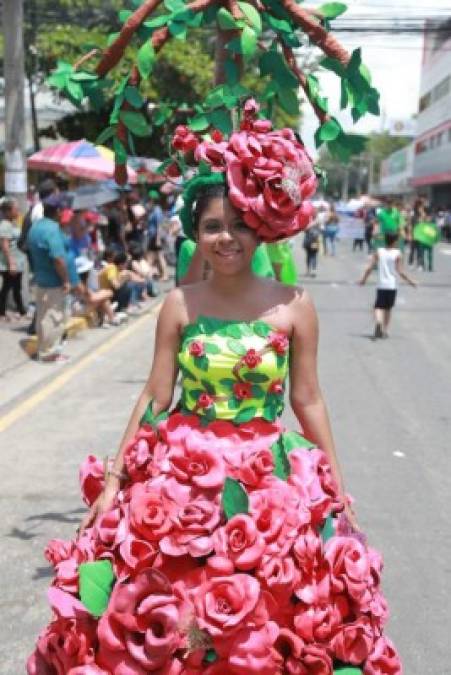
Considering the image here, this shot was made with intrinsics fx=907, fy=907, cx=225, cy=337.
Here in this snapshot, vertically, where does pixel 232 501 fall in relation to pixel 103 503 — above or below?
above

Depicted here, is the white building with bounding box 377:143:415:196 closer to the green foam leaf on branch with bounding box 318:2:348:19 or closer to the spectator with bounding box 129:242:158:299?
the spectator with bounding box 129:242:158:299

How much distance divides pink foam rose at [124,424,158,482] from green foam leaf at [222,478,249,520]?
306 millimetres

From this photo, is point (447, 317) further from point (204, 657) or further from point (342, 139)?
point (204, 657)

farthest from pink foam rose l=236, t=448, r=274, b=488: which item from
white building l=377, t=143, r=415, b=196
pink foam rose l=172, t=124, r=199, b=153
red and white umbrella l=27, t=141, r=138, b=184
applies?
white building l=377, t=143, r=415, b=196

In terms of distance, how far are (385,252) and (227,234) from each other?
31.5 ft

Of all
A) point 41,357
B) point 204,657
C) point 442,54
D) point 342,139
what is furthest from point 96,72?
point 442,54

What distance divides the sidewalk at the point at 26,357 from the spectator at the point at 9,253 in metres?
0.63

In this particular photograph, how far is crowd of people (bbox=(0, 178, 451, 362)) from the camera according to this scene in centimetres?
690

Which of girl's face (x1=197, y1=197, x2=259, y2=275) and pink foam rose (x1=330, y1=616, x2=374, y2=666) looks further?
girl's face (x1=197, y1=197, x2=259, y2=275)

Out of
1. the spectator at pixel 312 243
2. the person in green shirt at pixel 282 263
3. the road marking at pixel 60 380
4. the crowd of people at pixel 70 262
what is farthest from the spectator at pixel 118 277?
the spectator at pixel 312 243

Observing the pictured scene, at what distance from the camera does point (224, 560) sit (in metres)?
2.48

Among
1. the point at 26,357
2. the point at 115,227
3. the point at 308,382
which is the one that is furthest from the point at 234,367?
the point at 115,227

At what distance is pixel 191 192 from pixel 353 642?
1455mm

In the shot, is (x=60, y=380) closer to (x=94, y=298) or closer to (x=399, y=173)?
(x=94, y=298)
